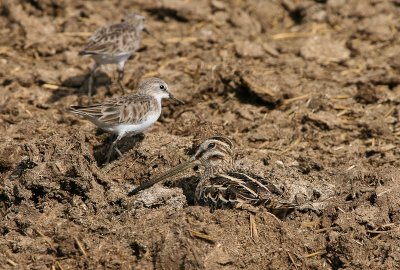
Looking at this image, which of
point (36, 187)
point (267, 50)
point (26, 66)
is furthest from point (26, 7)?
point (36, 187)

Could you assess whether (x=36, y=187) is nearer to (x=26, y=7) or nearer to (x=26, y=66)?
(x=26, y=66)

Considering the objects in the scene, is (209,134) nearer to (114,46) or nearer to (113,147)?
(113,147)

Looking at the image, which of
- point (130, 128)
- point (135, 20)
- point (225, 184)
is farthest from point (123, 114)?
point (135, 20)

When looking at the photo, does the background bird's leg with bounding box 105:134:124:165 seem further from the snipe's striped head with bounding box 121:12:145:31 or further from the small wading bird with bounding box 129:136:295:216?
the snipe's striped head with bounding box 121:12:145:31

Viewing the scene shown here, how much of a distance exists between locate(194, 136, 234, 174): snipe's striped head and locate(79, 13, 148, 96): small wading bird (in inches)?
119

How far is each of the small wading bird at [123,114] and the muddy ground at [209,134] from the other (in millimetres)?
227

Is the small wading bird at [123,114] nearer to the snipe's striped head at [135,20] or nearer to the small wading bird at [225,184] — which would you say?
the small wading bird at [225,184]

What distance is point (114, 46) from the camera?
12.3m

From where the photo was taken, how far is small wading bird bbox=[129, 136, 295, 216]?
27.8 ft

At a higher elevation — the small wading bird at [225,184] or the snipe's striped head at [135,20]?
the small wading bird at [225,184]

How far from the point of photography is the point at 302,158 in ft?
33.5

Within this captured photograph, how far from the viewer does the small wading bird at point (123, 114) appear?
32.7 feet

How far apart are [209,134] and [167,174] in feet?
3.60

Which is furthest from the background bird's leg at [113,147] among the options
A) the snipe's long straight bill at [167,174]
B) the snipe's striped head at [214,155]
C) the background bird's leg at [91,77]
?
the background bird's leg at [91,77]
